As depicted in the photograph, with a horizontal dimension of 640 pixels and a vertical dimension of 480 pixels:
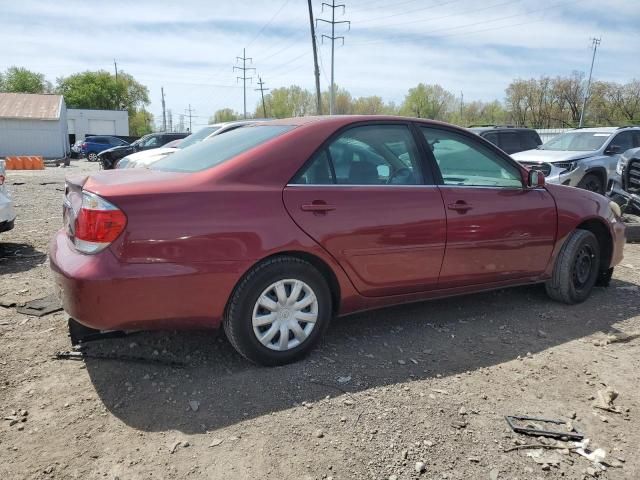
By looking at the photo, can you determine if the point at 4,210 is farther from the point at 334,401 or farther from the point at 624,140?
the point at 624,140

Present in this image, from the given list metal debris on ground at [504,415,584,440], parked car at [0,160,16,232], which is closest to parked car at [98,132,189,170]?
parked car at [0,160,16,232]

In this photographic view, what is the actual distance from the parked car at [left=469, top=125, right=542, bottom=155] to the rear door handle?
10.5 m

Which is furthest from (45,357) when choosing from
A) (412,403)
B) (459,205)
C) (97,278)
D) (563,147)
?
(563,147)

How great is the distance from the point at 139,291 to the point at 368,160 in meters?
1.76

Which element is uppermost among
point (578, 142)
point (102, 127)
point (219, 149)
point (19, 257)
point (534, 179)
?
point (102, 127)

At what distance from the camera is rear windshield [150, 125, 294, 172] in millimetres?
3391

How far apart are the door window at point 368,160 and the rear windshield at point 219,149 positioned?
358 millimetres

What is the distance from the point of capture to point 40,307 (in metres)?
4.29

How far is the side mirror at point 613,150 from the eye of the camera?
427 inches

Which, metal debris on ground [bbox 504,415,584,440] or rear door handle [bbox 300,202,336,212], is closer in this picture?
metal debris on ground [bbox 504,415,584,440]

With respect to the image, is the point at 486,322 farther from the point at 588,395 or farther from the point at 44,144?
the point at 44,144

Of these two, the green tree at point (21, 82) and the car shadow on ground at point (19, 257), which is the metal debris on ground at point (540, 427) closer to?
the car shadow on ground at point (19, 257)

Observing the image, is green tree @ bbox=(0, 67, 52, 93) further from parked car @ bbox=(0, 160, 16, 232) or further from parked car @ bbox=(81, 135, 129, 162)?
parked car @ bbox=(0, 160, 16, 232)

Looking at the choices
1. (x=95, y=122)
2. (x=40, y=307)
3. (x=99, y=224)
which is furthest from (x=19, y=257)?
(x=95, y=122)
